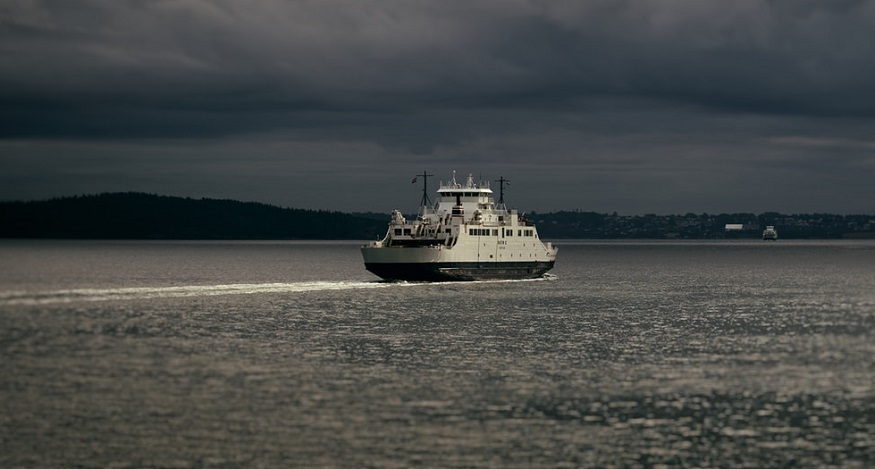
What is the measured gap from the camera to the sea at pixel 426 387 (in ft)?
106

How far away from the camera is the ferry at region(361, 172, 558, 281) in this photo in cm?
10181

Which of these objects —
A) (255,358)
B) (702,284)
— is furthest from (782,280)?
(255,358)

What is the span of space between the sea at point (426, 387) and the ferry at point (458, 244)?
1465cm

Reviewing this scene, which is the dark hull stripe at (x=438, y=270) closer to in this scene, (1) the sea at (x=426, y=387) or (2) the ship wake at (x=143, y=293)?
(2) the ship wake at (x=143, y=293)

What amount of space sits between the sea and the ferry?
577 inches

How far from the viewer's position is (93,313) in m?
77.8

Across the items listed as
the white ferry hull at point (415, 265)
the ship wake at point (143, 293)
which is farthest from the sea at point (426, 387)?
the white ferry hull at point (415, 265)

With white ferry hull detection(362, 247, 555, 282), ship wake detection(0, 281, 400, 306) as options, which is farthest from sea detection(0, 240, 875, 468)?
white ferry hull detection(362, 247, 555, 282)

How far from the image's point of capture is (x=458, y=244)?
A: 342ft

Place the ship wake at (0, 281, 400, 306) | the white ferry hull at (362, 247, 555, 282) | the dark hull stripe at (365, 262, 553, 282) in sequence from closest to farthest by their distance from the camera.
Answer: the ship wake at (0, 281, 400, 306)
the white ferry hull at (362, 247, 555, 282)
the dark hull stripe at (365, 262, 553, 282)

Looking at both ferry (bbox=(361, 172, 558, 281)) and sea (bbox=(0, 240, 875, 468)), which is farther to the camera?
ferry (bbox=(361, 172, 558, 281))

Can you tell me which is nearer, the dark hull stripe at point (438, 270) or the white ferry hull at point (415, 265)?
the white ferry hull at point (415, 265)

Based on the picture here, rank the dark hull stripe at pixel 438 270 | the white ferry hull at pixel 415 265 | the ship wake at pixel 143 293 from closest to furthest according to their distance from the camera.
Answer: the ship wake at pixel 143 293
the white ferry hull at pixel 415 265
the dark hull stripe at pixel 438 270

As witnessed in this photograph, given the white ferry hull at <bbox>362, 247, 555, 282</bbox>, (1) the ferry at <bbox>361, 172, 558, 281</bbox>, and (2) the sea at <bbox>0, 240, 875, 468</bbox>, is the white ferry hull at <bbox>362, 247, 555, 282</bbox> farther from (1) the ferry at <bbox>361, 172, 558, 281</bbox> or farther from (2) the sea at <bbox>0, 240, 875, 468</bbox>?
(2) the sea at <bbox>0, 240, 875, 468</bbox>
